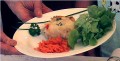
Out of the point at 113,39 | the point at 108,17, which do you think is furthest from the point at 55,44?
the point at 113,39

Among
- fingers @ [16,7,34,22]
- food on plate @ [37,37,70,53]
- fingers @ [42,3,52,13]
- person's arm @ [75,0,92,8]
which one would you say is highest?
person's arm @ [75,0,92,8]

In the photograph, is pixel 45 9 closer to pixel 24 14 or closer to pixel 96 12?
pixel 24 14

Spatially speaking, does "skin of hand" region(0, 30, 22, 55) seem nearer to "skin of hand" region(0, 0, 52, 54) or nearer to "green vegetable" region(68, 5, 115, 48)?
"skin of hand" region(0, 0, 52, 54)

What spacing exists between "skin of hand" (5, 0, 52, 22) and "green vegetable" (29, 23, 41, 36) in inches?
5.0

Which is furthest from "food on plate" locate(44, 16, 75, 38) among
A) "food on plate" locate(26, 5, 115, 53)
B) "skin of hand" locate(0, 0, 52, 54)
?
"skin of hand" locate(0, 0, 52, 54)

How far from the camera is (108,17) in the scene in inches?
22.2

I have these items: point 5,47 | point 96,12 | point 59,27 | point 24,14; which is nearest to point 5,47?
point 5,47

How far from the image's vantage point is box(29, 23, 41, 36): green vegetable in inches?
24.2

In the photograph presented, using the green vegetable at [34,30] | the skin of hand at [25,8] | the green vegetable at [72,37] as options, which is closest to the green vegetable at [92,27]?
the green vegetable at [72,37]

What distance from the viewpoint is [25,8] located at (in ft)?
2.64

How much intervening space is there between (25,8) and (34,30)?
229 mm

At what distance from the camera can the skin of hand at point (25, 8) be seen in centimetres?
76

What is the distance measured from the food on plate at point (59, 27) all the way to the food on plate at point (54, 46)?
0.02m

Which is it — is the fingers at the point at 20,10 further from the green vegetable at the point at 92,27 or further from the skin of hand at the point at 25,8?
the green vegetable at the point at 92,27
